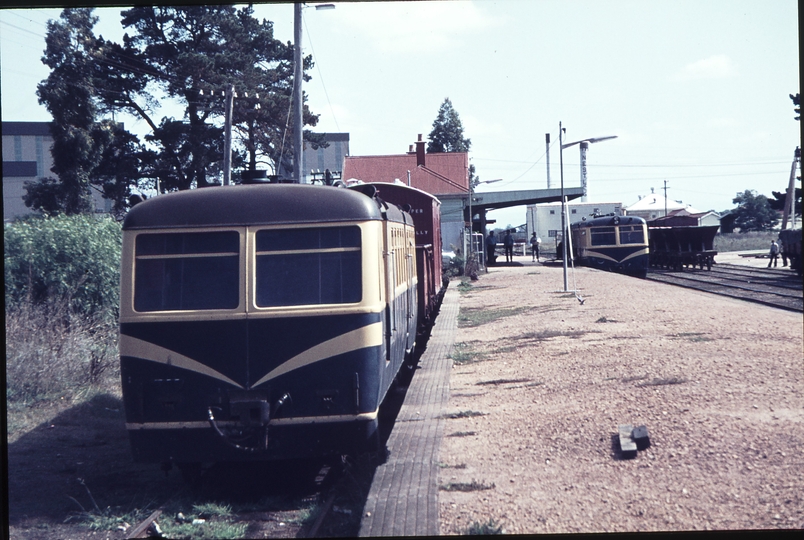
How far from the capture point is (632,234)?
115 feet

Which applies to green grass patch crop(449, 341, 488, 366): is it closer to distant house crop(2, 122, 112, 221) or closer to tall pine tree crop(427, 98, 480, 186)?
distant house crop(2, 122, 112, 221)

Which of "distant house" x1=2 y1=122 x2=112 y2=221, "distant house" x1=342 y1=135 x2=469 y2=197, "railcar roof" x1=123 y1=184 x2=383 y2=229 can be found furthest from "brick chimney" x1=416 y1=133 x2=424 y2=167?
"railcar roof" x1=123 y1=184 x2=383 y2=229

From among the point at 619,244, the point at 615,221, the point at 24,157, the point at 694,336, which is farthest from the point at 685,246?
the point at 24,157

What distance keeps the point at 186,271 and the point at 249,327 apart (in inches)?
29.0

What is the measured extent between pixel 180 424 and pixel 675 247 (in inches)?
1377

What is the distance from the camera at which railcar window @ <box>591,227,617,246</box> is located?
35.4 metres

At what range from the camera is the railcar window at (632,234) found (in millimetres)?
34844

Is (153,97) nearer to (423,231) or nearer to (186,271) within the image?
(423,231)

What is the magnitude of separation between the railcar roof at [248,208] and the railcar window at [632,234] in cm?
3022

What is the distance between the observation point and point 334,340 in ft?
21.2

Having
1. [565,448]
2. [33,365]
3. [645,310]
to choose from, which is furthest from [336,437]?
[645,310]

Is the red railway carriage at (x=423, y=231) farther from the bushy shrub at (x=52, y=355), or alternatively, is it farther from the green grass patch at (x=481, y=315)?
the bushy shrub at (x=52, y=355)

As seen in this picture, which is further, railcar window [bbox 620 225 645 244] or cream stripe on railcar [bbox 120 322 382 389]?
railcar window [bbox 620 225 645 244]

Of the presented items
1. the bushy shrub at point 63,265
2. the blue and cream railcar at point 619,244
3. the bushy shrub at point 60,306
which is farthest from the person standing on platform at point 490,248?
the bushy shrub at point 63,265
